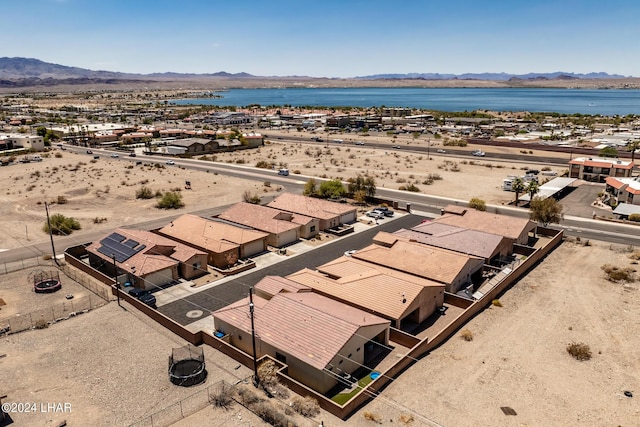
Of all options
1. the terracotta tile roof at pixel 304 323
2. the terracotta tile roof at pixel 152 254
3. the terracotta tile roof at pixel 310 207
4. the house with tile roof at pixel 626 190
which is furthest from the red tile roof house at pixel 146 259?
the house with tile roof at pixel 626 190

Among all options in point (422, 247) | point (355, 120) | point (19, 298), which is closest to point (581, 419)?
point (422, 247)

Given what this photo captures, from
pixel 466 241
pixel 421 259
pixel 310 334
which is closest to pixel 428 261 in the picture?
pixel 421 259

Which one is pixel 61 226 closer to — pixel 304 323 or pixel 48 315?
pixel 48 315

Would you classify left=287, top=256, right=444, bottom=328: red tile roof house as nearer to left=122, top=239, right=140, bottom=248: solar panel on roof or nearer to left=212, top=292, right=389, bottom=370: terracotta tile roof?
left=212, top=292, right=389, bottom=370: terracotta tile roof

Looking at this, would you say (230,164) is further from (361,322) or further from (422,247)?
(361,322)

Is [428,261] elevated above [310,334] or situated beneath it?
situated beneath

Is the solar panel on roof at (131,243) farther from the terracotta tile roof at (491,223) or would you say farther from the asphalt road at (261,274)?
the terracotta tile roof at (491,223)
